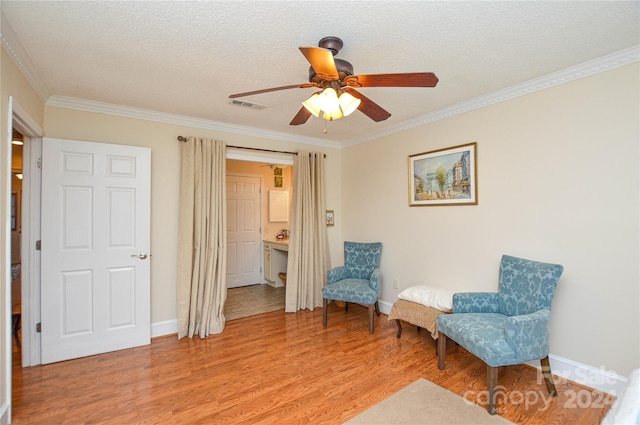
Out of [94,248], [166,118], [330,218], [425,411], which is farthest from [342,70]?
[330,218]

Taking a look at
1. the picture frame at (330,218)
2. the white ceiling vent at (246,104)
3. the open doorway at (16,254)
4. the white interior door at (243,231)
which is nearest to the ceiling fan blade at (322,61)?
the white ceiling vent at (246,104)

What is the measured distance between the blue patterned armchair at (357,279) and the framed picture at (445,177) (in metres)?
0.93

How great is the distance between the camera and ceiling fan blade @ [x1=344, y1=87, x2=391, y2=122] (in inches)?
81.6

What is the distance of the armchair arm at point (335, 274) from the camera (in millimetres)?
4035

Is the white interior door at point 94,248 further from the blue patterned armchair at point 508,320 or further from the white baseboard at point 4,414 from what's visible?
the blue patterned armchair at point 508,320

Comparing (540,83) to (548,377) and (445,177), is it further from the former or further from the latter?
(548,377)

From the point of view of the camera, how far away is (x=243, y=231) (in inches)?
228

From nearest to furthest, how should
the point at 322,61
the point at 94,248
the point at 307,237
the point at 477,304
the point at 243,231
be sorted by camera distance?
the point at 322,61
the point at 477,304
the point at 94,248
the point at 307,237
the point at 243,231

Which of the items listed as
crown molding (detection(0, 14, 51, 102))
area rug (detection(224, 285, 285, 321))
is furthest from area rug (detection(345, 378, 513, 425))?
crown molding (detection(0, 14, 51, 102))

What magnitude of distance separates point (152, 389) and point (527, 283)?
312cm

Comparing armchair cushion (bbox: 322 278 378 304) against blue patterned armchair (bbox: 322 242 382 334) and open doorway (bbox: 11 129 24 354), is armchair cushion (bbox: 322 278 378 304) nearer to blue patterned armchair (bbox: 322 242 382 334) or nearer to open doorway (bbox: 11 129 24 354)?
blue patterned armchair (bbox: 322 242 382 334)

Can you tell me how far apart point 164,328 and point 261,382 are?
1.64 m

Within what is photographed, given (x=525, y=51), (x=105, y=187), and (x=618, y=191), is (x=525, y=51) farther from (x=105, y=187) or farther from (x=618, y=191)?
(x=105, y=187)

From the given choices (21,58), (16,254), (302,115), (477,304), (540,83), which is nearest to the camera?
(21,58)
